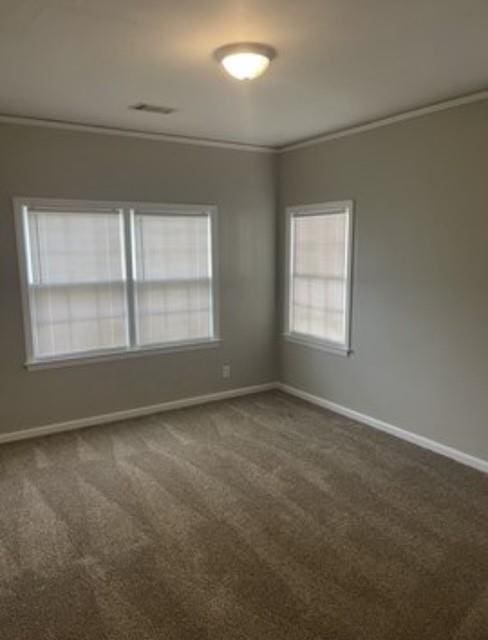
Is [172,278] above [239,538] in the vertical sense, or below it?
above

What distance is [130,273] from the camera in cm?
449

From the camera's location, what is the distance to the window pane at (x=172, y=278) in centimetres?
456

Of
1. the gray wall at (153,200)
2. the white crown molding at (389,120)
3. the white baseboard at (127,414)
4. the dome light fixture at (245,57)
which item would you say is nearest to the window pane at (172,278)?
the gray wall at (153,200)

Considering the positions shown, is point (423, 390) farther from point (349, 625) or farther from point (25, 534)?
point (25, 534)

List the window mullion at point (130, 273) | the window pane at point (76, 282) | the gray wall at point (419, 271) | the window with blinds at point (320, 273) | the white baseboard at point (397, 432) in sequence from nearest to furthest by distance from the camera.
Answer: the gray wall at point (419, 271) < the white baseboard at point (397, 432) < the window pane at point (76, 282) < the window mullion at point (130, 273) < the window with blinds at point (320, 273)

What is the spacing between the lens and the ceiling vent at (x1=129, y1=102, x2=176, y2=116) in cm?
354

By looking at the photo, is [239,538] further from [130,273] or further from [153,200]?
[153,200]

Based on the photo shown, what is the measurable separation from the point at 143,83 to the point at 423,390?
304cm

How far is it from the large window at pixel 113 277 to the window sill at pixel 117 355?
14 mm

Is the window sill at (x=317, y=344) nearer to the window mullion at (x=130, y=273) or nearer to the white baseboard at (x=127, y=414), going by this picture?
the white baseboard at (x=127, y=414)

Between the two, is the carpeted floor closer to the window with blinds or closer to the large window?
the large window

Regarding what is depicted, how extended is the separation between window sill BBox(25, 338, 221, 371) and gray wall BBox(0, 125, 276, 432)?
0.05 meters

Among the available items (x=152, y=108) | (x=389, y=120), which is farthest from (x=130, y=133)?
(x=389, y=120)

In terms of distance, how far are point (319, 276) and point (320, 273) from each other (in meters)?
0.03
